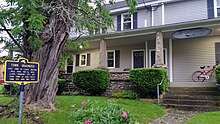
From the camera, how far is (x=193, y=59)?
1378 centimetres

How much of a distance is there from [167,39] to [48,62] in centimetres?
939

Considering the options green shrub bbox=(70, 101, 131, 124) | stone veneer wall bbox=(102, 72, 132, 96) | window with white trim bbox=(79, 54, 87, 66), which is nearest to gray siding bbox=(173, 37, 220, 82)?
stone veneer wall bbox=(102, 72, 132, 96)

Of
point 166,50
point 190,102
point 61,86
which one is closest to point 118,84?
point 61,86

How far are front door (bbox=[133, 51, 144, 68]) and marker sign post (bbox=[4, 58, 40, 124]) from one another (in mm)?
10811

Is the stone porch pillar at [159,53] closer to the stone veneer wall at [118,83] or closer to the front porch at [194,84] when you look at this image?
the front porch at [194,84]

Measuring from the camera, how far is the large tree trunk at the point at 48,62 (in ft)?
21.9

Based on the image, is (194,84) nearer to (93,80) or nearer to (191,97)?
(191,97)

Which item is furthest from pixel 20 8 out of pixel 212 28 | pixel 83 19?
pixel 212 28

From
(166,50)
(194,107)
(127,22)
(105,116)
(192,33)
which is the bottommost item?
(194,107)

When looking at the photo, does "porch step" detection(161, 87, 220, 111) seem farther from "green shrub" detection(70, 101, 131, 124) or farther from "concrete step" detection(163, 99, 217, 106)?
"green shrub" detection(70, 101, 131, 124)

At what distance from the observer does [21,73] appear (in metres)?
4.81

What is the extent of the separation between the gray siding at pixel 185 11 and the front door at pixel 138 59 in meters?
2.86

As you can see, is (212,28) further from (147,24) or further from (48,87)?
(48,87)

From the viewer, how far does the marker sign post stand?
4.64 m
